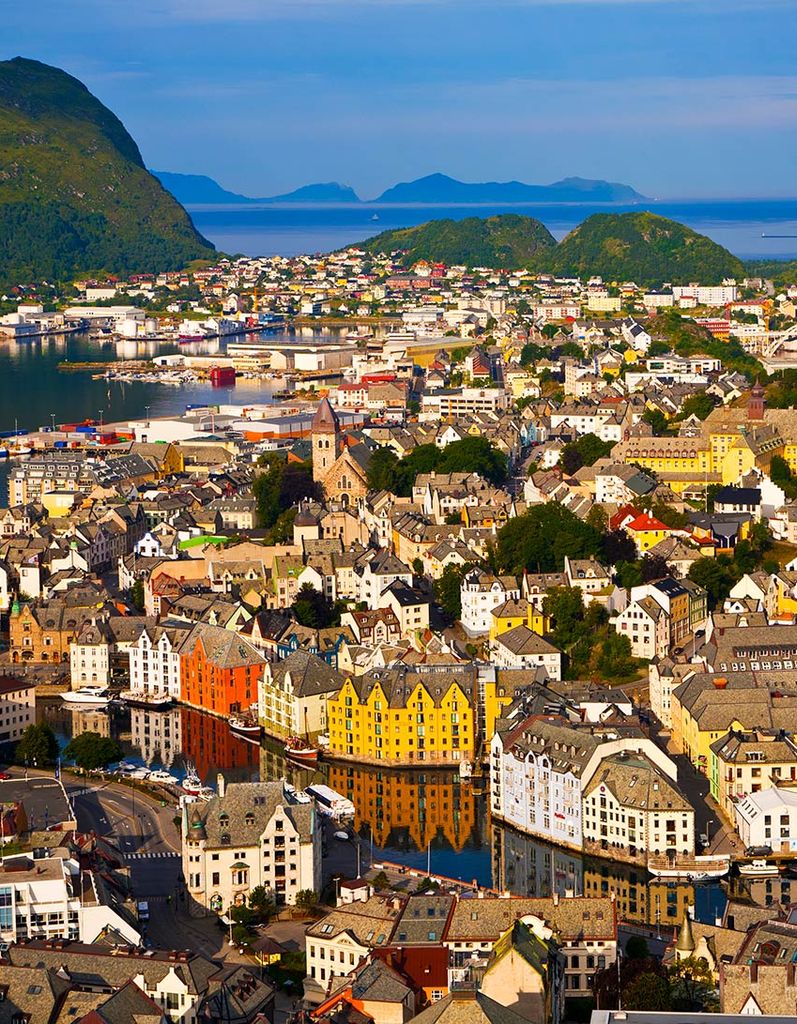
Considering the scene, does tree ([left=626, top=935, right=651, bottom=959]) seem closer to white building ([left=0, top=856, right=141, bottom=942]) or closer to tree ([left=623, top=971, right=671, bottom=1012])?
tree ([left=623, top=971, right=671, bottom=1012])

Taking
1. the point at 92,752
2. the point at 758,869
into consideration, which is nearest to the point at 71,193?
the point at 92,752

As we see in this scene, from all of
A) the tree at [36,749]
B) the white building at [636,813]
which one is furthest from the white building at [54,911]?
the tree at [36,749]

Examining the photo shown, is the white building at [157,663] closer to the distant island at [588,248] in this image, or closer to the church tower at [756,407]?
the church tower at [756,407]

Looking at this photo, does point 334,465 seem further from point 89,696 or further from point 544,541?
point 89,696

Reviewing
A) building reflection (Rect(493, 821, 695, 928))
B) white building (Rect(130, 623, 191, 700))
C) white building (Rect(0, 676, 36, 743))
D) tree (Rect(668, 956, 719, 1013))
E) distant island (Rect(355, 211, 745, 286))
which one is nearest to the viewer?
tree (Rect(668, 956, 719, 1013))

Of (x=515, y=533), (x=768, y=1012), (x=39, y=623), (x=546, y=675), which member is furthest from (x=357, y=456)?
(x=768, y=1012)

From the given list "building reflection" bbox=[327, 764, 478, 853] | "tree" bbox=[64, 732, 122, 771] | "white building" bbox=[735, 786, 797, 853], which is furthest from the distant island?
"white building" bbox=[735, 786, 797, 853]
